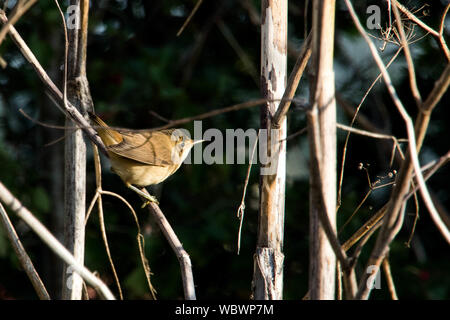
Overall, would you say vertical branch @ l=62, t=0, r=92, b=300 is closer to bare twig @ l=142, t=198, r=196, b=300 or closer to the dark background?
bare twig @ l=142, t=198, r=196, b=300

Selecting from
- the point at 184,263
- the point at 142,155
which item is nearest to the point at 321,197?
the point at 184,263

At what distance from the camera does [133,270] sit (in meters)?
3.70

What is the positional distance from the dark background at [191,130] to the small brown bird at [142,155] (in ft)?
1.73

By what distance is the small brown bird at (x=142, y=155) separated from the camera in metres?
2.83

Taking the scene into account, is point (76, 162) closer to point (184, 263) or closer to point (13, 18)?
point (184, 263)

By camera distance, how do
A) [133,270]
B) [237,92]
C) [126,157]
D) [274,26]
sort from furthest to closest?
[237,92] < [133,270] < [126,157] < [274,26]

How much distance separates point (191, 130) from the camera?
373cm

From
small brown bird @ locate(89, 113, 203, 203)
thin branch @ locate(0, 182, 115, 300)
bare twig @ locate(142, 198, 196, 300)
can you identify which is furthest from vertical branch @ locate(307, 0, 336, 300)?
small brown bird @ locate(89, 113, 203, 203)

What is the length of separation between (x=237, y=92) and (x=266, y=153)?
2.30 meters

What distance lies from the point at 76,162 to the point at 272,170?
0.75 metres

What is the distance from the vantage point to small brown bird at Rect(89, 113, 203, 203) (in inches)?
111

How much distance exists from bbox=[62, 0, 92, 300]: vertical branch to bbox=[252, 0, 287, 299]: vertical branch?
0.65 meters
